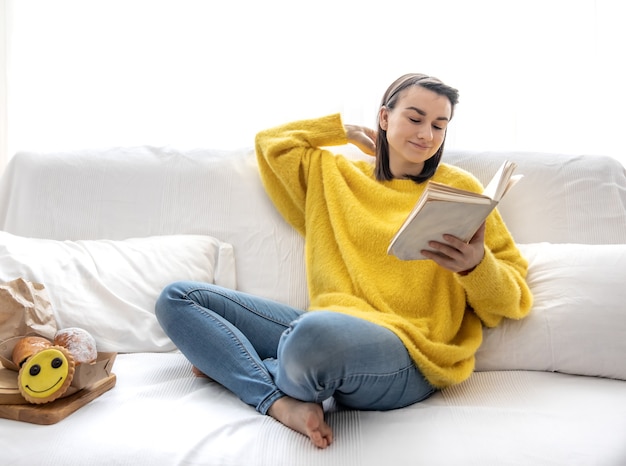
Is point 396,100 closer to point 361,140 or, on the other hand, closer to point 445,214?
point 361,140

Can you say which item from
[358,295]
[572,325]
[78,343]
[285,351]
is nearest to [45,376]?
[78,343]

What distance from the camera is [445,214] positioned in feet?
3.32

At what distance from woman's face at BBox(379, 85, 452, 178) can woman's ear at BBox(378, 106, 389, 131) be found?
0.13 ft

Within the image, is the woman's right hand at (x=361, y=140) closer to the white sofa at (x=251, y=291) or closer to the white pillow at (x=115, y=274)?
the white sofa at (x=251, y=291)

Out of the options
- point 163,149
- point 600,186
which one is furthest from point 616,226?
point 163,149

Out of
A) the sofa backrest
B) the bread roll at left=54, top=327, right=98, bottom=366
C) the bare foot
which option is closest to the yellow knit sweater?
the sofa backrest

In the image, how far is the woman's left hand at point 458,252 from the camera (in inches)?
44.1

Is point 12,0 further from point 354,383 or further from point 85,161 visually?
point 354,383

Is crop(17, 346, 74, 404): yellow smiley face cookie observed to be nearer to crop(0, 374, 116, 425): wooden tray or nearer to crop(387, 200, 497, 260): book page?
crop(0, 374, 116, 425): wooden tray

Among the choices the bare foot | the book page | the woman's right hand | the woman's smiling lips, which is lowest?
the bare foot

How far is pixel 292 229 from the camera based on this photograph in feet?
5.30

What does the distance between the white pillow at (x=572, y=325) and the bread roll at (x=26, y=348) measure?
919mm

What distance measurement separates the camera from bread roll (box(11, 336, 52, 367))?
112 centimetres

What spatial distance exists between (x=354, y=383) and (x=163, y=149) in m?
1.00
